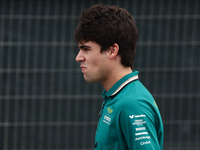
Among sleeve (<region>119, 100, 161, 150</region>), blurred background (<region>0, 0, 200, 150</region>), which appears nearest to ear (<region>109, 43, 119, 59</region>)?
sleeve (<region>119, 100, 161, 150</region>)

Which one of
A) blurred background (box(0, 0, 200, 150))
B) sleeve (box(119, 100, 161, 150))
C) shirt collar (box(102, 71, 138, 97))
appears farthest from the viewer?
blurred background (box(0, 0, 200, 150))

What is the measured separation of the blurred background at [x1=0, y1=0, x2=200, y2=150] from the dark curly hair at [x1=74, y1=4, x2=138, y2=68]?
2893mm

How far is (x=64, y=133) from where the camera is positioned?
4.68 m

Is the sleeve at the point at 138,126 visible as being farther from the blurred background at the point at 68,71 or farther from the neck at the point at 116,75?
the blurred background at the point at 68,71

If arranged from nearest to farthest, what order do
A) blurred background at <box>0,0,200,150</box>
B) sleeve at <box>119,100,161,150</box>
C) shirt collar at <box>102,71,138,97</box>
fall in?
sleeve at <box>119,100,161,150</box>, shirt collar at <box>102,71,138,97</box>, blurred background at <box>0,0,200,150</box>

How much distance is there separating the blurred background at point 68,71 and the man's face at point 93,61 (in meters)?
2.91

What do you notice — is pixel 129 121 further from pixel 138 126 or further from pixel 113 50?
pixel 113 50

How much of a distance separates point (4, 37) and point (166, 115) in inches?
114

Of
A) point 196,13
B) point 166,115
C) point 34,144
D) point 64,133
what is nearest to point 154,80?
point 166,115

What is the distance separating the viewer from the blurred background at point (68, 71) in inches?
179

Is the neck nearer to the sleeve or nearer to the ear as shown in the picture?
the ear

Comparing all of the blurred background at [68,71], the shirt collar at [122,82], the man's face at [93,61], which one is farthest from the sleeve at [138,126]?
the blurred background at [68,71]

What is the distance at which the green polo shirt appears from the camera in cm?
138

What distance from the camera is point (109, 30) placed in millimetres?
1633
